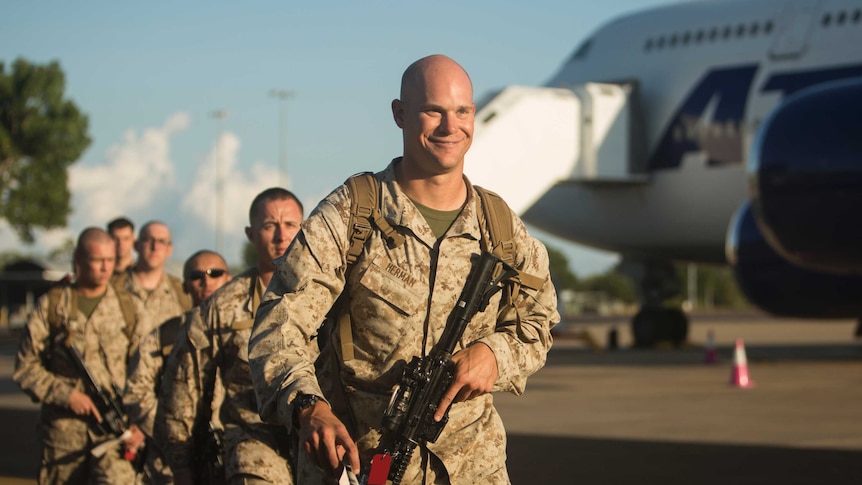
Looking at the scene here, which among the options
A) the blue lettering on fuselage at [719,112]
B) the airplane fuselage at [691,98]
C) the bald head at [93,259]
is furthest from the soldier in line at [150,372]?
the blue lettering on fuselage at [719,112]

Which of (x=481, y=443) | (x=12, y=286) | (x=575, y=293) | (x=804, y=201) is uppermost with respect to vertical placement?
(x=481, y=443)

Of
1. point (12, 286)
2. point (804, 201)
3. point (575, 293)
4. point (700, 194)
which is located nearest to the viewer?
point (804, 201)

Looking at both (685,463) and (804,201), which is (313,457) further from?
(804,201)

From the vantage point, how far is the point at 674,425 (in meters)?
13.0

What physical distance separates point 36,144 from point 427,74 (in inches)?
2452

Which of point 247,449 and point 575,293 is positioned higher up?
point 247,449

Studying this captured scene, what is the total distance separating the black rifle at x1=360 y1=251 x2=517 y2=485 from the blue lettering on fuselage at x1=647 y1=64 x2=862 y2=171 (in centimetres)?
2079

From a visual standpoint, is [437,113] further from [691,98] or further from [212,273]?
[691,98]

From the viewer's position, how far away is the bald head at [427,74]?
3621 millimetres

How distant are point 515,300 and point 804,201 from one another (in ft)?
35.1

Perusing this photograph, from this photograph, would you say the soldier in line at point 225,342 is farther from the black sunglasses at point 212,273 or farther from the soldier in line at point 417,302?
the soldier in line at point 417,302

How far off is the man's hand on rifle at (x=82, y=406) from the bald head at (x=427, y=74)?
3.96 meters

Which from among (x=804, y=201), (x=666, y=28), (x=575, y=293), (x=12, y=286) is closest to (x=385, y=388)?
(x=804, y=201)

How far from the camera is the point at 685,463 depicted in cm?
1026
